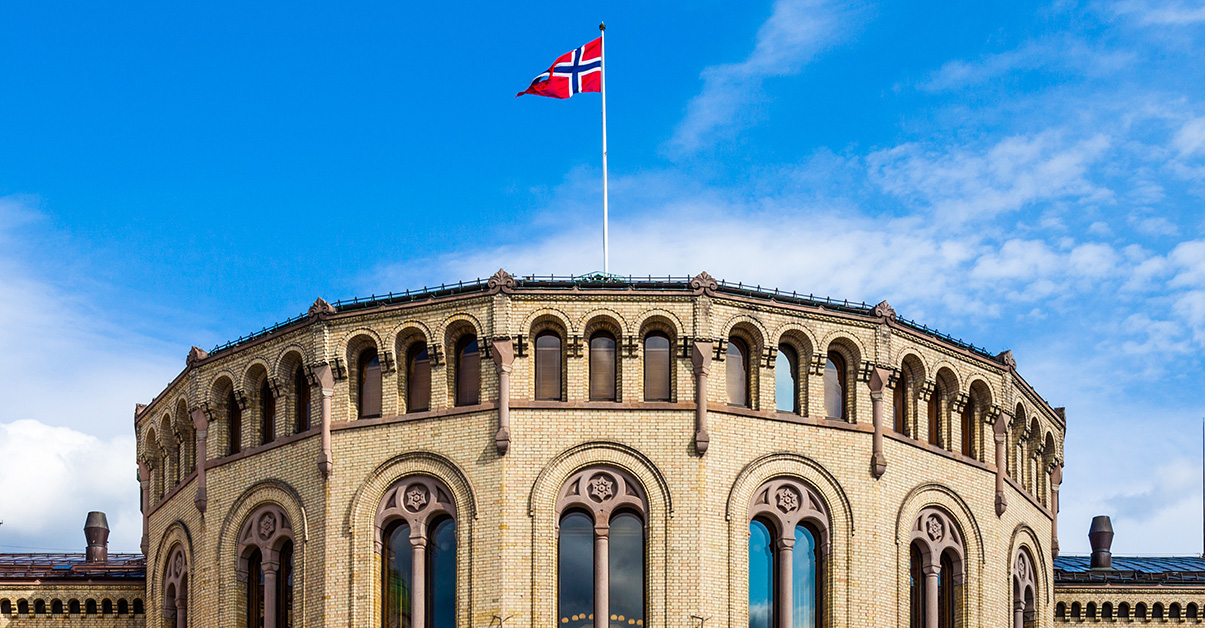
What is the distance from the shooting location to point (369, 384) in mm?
56906

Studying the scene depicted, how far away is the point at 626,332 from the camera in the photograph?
2164 inches

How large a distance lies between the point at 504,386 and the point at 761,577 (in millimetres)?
8641

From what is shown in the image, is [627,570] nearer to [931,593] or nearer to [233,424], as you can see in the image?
[931,593]

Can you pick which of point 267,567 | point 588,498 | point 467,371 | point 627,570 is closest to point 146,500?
point 267,567

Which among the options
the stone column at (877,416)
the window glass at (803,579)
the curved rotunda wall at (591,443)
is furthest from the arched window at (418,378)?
the stone column at (877,416)

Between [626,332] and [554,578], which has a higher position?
[626,332]

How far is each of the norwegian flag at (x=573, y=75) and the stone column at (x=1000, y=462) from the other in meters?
15.5

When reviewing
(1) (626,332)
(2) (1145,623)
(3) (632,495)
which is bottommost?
(2) (1145,623)

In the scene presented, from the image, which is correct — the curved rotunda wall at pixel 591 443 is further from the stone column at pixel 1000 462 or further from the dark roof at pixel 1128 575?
the dark roof at pixel 1128 575

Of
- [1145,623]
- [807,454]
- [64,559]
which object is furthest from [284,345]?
[1145,623]

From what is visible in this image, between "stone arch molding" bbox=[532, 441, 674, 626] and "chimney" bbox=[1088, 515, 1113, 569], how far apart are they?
2622cm

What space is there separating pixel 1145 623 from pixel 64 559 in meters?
38.1

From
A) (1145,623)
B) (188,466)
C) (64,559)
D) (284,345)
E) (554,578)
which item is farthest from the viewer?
(64,559)

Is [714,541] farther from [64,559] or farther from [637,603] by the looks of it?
[64,559]
